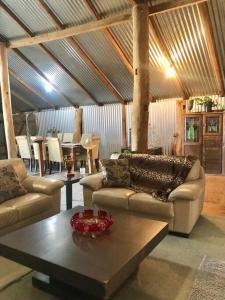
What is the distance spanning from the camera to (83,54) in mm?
6531

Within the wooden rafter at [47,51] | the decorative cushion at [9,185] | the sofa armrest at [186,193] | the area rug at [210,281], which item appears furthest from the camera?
the wooden rafter at [47,51]

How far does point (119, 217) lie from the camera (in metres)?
2.41

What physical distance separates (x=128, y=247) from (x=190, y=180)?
167 centimetres

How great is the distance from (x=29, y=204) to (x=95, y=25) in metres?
3.89

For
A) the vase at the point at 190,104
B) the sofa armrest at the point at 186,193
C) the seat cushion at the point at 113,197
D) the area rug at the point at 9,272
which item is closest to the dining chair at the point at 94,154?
the vase at the point at 190,104

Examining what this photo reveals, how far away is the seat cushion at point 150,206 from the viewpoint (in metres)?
2.88

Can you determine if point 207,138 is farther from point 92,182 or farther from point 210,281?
point 210,281

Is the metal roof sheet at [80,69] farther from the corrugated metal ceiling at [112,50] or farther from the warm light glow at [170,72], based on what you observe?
the warm light glow at [170,72]

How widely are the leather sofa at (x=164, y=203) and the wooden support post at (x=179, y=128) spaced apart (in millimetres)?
4109

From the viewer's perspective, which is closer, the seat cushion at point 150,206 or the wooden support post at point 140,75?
the seat cushion at point 150,206

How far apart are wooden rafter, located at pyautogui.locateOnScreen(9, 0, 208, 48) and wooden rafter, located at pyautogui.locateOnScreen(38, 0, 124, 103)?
0.21 metres

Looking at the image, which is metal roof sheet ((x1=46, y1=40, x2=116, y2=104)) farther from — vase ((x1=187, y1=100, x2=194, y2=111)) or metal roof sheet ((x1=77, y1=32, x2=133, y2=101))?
vase ((x1=187, y1=100, x2=194, y2=111))

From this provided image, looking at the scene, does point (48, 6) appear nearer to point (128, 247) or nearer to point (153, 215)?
point (153, 215)

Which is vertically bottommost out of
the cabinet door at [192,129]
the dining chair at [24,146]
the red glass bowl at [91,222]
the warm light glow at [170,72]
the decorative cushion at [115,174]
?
the red glass bowl at [91,222]
